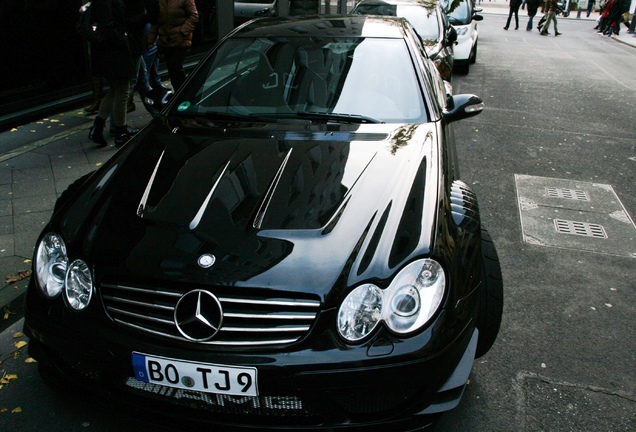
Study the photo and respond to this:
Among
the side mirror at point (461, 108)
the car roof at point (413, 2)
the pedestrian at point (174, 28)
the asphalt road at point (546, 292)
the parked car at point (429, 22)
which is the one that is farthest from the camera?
the car roof at point (413, 2)

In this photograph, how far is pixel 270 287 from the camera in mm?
2113

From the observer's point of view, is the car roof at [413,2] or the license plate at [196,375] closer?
the license plate at [196,375]

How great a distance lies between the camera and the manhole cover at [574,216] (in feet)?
14.9

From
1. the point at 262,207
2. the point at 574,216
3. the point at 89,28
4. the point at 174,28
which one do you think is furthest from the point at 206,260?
the point at 174,28

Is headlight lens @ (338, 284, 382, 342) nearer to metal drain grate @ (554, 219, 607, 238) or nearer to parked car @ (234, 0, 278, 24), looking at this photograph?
metal drain grate @ (554, 219, 607, 238)

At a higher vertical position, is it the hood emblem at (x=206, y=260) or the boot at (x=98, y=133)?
the hood emblem at (x=206, y=260)

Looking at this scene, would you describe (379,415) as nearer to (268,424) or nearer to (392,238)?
(268,424)

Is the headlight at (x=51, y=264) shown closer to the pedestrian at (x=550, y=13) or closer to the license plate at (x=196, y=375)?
the license plate at (x=196, y=375)

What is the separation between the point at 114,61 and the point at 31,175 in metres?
1.39

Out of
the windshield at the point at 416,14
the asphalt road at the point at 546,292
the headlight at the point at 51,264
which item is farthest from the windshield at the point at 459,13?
the headlight at the point at 51,264

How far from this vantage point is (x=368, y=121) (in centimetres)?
330

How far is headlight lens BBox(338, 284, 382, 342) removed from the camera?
81.7 inches

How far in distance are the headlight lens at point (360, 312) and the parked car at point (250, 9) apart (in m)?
11.3

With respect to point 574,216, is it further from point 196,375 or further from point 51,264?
point 51,264
